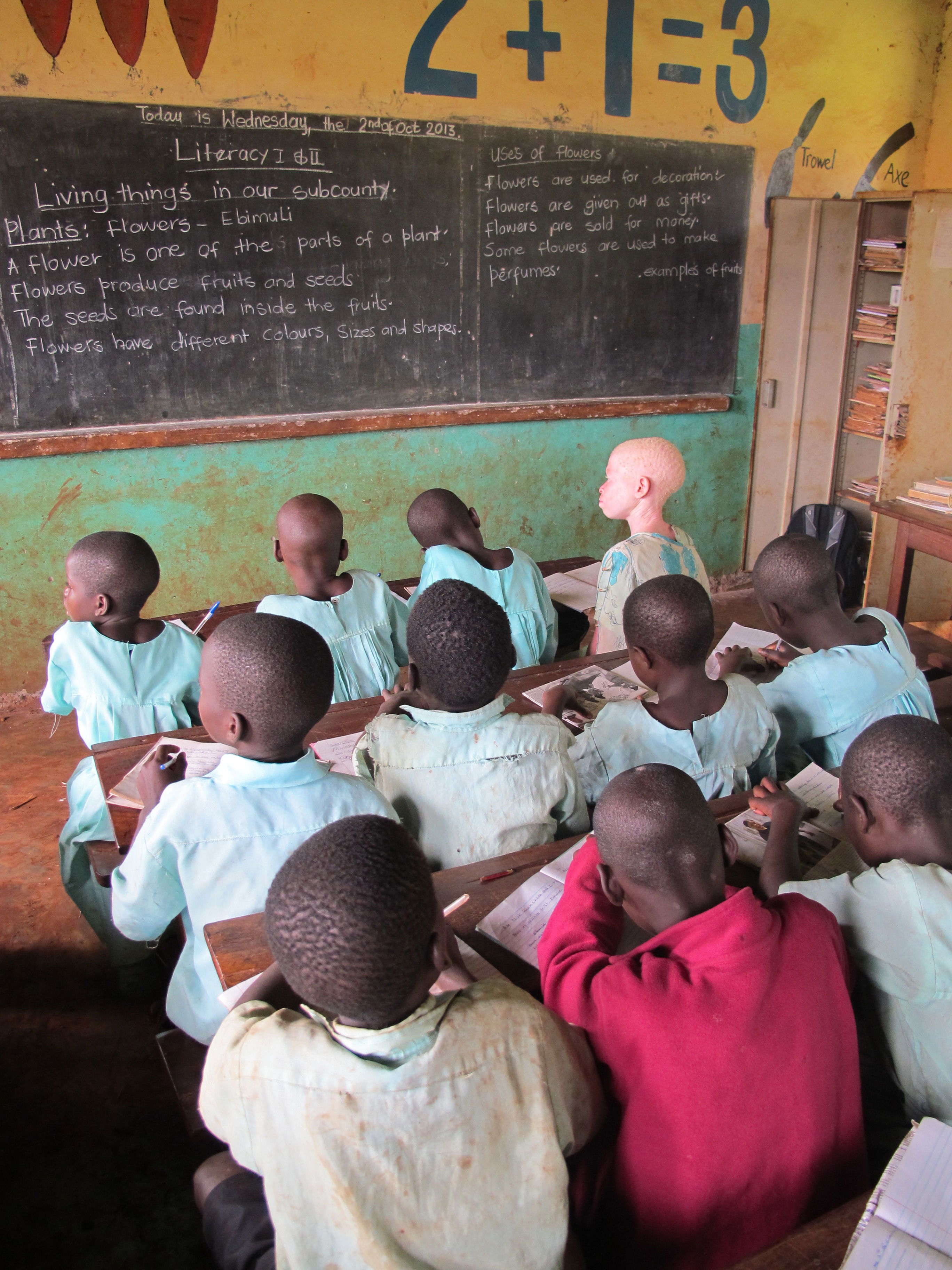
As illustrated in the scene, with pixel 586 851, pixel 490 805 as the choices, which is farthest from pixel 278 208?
pixel 586 851

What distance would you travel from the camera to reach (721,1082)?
96 cm

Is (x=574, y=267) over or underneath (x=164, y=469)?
over

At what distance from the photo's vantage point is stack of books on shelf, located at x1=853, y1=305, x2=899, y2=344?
15.4 ft

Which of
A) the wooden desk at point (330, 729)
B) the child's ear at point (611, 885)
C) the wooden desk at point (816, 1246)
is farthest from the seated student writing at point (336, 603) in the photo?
the wooden desk at point (816, 1246)

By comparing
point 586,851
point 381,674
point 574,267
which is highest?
point 574,267

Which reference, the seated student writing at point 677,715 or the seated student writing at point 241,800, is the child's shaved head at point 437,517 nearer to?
the seated student writing at point 677,715

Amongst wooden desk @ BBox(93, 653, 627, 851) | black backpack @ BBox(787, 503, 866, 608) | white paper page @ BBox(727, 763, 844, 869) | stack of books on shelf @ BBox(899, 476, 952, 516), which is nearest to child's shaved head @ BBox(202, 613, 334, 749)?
wooden desk @ BBox(93, 653, 627, 851)

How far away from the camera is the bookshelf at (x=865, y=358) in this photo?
482 centimetres

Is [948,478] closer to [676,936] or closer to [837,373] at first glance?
[837,373]

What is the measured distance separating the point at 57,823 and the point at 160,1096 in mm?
1334

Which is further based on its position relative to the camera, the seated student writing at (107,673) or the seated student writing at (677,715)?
the seated student writing at (107,673)

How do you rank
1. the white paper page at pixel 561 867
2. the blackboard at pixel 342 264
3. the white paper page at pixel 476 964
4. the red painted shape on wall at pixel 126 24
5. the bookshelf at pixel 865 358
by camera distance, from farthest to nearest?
the bookshelf at pixel 865 358
the blackboard at pixel 342 264
the red painted shape on wall at pixel 126 24
the white paper page at pixel 561 867
the white paper page at pixel 476 964

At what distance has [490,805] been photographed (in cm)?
159

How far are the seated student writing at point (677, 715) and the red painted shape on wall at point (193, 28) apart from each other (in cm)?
295
